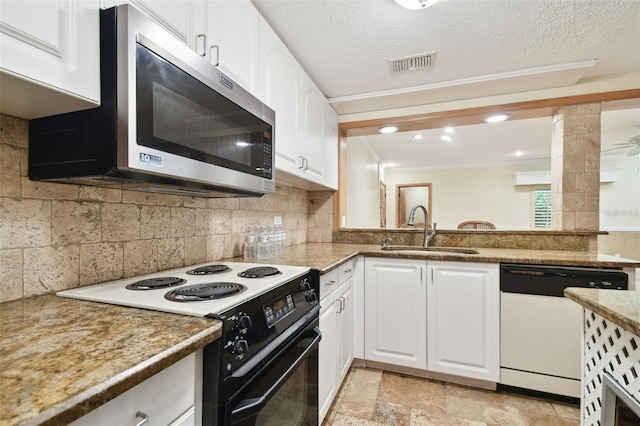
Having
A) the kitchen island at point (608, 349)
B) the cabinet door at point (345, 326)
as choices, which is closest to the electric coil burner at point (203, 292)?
the cabinet door at point (345, 326)

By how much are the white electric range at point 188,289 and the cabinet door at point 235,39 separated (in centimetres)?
86

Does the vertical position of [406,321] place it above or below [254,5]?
below

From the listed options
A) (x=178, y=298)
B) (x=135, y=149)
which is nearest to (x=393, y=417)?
(x=178, y=298)

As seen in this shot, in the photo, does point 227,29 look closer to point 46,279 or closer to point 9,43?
point 9,43

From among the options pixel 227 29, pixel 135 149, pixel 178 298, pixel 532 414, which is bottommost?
pixel 532 414

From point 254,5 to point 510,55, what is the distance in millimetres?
1640

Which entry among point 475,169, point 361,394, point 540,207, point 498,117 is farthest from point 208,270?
point 540,207

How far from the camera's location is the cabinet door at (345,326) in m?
1.80

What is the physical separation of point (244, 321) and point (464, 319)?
1.65 m

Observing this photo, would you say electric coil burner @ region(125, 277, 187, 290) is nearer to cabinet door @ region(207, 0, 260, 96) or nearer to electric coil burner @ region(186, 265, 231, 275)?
electric coil burner @ region(186, 265, 231, 275)

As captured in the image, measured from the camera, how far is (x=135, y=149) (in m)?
0.75

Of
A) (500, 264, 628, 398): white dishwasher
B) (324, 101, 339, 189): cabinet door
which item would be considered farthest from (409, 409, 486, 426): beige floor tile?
(324, 101, 339, 189): cabinet door

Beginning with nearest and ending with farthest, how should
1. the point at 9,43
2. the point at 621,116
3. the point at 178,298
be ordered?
1. the point at 9,43
2. the point at 178,298
3. the point at 621,116

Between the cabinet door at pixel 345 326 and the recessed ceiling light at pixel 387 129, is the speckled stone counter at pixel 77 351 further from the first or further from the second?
the recessed ceiling light at pixel 387 129
